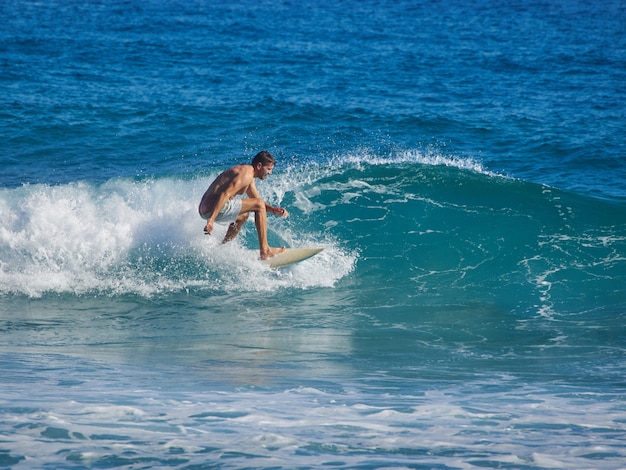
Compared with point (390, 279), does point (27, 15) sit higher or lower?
higher

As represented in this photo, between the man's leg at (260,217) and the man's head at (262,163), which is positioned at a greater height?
the man's head at (262,163)

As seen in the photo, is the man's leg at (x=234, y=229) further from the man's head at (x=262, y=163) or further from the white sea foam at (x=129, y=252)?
the man's head at (x=262, y=163)

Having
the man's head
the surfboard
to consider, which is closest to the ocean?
the surfboard

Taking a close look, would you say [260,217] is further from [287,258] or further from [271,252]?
[287,258]

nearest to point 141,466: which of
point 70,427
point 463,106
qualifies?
point 70,427

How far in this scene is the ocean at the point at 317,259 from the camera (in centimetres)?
500

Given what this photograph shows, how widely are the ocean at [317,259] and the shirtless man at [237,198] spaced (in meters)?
0.84

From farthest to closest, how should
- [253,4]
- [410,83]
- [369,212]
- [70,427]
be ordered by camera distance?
1. [253,4]
2. [410,83]
3. [369,212]
4. [70,427]

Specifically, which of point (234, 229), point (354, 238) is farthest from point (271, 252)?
point (354, 238)

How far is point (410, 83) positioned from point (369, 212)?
10510 mm

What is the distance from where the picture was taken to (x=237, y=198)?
9.60 meters

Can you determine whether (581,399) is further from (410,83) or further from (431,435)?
(410,83)

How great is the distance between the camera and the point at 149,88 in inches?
844

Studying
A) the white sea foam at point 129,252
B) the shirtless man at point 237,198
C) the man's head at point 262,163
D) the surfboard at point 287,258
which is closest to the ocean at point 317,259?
the white sea foam at point 129,252
